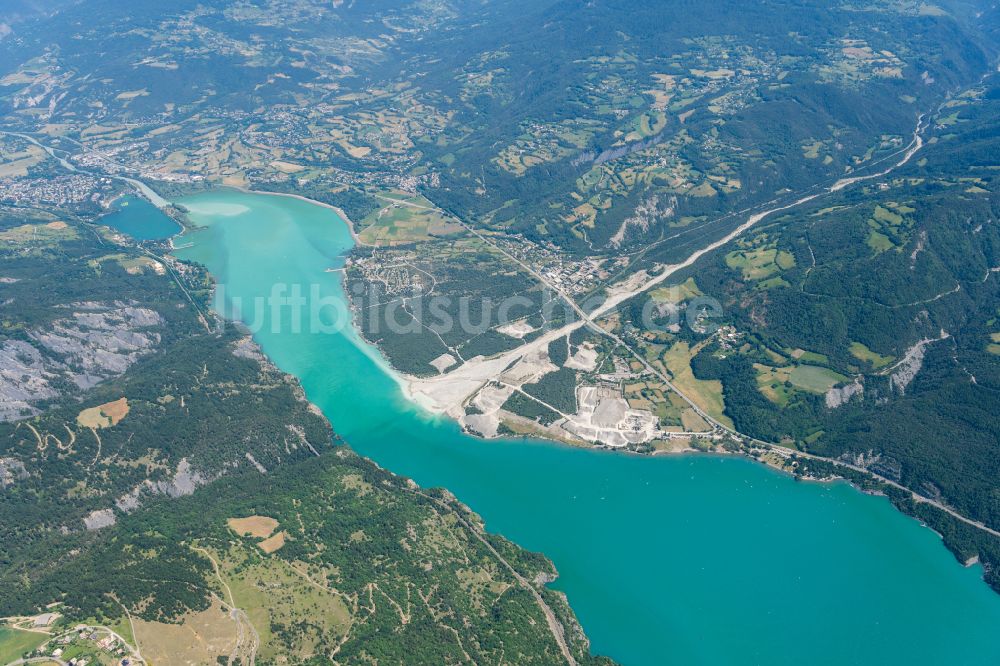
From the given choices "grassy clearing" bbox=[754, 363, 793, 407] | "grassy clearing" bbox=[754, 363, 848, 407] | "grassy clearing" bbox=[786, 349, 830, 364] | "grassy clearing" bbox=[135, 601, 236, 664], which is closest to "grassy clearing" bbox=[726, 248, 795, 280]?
"grassy clearing" bbox=[786, 349, 830, 364]

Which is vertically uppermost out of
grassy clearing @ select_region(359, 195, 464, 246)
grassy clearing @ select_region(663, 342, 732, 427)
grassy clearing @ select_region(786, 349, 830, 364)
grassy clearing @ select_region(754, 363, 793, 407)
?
grassy clearing @ select_region(786, 349, 830, 364)

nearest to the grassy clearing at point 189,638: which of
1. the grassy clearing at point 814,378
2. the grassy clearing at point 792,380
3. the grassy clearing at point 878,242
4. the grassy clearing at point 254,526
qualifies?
the grassy clearing at point 254,526

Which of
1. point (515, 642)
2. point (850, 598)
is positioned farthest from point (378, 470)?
point (850, 598)

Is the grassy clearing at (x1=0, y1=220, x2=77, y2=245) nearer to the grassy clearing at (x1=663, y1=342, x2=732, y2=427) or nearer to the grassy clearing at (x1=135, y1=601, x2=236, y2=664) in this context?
the grassy clearing at (x1=135, y1=601, x2=236, y2=664)

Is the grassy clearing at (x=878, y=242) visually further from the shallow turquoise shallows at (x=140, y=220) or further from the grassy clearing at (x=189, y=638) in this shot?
Answer: the shallow turquoise shallows at (x=140, y=220)

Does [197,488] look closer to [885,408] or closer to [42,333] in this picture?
[42,333]

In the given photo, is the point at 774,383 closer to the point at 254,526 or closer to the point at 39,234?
the point at 254,526
